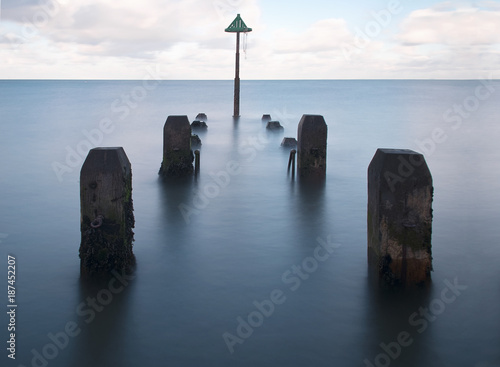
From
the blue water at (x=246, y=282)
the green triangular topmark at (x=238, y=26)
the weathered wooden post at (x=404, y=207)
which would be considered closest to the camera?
the blue water at (x=246, y=282)

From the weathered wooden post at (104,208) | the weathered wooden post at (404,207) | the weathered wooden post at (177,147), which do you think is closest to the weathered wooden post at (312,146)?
the weathered wooden post at (177,147)

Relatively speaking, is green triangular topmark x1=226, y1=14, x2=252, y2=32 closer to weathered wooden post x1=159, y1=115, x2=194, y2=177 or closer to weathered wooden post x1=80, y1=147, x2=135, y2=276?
weathered wooden post x1=159, y1=115, x2=194, y2=177

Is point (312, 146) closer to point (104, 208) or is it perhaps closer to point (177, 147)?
point (177, 147)

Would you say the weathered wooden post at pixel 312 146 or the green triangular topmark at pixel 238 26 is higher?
the green triangular topmark at pixel 238 26

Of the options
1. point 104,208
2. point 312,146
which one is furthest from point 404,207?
point 312,146

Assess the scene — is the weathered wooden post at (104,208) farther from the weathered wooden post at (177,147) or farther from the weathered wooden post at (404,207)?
the weathered wooden post at (177,147)

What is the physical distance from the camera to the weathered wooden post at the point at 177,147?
11547mm

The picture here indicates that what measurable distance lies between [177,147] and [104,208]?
20.2ft

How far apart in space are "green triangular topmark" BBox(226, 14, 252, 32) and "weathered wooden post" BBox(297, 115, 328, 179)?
16.5 metres

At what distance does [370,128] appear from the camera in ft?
94.8

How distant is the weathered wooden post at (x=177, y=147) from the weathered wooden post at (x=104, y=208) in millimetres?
5629

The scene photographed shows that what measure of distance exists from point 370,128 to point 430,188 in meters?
24.2

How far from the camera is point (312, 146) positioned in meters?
11.6

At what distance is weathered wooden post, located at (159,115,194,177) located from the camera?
11547 mm
